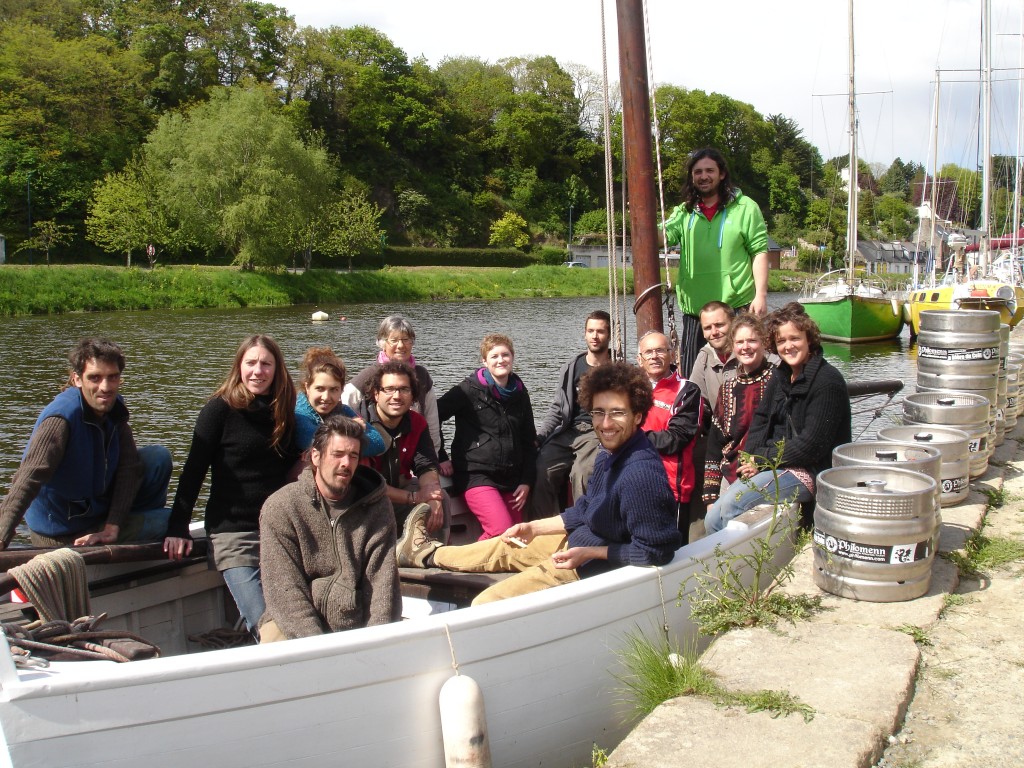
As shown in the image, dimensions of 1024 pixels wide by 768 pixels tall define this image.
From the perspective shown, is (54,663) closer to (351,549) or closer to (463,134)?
(351,549)

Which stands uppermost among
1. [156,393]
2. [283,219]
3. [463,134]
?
[463,134]

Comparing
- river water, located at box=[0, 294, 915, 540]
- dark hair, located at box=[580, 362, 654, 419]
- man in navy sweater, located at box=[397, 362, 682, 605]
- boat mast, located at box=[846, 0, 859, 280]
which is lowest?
river water, located at box=[0, 294, 915, 540]

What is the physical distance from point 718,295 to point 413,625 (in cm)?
361

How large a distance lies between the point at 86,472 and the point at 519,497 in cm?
225

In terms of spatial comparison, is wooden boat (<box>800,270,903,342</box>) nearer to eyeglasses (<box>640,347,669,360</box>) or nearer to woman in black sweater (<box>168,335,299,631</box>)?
eyeglasses (<box>640,347,669,360</box>)

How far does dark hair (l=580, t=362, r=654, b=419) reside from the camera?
3.35m

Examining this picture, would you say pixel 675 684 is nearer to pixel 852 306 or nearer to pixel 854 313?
pixel 852 306

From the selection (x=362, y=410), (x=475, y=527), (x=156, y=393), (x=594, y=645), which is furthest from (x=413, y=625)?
(x=156, y=393)

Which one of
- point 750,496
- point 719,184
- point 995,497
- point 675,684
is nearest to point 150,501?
point 675,684

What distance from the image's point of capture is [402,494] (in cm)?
455

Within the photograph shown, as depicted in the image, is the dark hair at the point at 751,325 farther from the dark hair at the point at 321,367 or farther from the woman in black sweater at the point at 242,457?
the woman in black sweater at the point at 242,457

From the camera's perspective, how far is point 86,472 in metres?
4.11

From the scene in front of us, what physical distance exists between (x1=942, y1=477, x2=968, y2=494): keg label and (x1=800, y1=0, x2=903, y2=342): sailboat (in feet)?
75.6

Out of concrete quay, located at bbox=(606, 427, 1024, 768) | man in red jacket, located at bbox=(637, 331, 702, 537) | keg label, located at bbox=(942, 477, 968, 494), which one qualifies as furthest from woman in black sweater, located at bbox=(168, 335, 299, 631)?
keg label, located at bbox=(942, 477, 968, 494)
